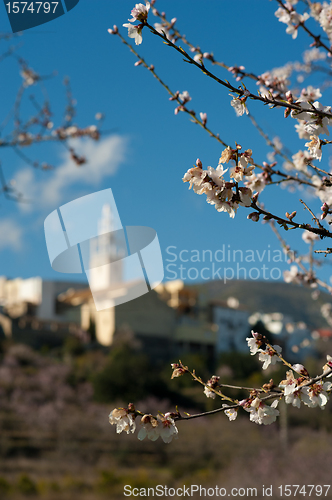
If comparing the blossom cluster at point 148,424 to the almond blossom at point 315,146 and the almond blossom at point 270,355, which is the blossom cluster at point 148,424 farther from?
the almond blossom at point 315,146

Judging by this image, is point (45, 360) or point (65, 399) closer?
point (65, 399)

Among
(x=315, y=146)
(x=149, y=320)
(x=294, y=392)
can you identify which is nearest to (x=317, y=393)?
(x=294, y=392)

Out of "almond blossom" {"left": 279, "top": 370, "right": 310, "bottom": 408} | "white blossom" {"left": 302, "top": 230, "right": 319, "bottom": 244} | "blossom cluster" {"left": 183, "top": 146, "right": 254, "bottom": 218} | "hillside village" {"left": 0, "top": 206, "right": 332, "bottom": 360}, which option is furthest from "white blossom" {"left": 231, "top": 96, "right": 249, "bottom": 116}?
"hillside village" {"left": 0, "top": 206, "right": 332, "bottom": 360}

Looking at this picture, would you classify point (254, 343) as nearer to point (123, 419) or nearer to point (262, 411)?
point (262, 411)

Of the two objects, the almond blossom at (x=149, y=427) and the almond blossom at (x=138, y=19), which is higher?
the almond blossom at (x=138, y=19)

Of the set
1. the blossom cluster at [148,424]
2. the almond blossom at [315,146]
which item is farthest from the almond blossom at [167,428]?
the almond blossom at [315,146]

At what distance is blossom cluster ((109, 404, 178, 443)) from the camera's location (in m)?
1.54

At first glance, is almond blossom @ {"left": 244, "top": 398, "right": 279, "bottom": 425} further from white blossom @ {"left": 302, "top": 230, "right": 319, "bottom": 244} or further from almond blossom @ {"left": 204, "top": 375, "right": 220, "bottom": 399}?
white blossom @ {"left": 302, "top": 230, "right": 319, "bottom": 244}

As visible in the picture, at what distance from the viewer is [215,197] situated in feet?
4.44

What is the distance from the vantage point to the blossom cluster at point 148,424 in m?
1.54

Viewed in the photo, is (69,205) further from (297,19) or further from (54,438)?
(54,438)

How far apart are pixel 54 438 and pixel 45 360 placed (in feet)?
26.5

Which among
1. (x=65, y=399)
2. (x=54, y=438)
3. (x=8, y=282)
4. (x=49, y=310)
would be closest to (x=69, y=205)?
(x=54, y=438)

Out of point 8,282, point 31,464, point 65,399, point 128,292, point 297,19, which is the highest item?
point 8,282
